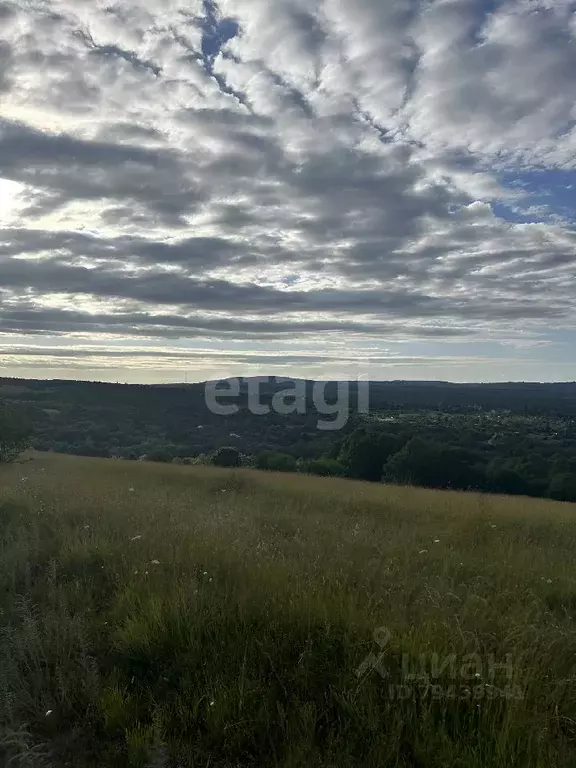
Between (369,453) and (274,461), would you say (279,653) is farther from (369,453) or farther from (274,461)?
(369,453)

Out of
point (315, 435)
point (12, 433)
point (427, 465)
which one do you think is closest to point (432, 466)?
point (427, 465)

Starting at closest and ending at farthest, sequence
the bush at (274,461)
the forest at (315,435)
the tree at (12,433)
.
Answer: the tree at (12,433), the bush at (274,461), the forest at (315,435)

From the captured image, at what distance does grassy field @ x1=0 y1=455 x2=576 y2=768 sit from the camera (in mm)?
2957

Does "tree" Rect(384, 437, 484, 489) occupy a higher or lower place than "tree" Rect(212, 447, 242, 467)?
lower

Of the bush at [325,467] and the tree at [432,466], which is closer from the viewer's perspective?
the tree at [432,466]

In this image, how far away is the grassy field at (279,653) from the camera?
2.96 m

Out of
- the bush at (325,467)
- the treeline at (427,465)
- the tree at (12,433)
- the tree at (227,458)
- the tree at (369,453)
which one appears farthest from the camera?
the tree at (369,453)

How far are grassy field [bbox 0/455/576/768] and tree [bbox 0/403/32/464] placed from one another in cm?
1697

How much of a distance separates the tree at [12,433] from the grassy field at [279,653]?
17.0 m

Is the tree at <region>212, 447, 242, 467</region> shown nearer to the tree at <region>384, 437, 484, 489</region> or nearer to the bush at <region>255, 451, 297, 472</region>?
the bush at <region>255, 451, 297, 472</region>

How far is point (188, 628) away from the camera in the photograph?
→ 3904 mm

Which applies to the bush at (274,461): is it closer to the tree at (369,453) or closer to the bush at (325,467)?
the bush at (325,467)

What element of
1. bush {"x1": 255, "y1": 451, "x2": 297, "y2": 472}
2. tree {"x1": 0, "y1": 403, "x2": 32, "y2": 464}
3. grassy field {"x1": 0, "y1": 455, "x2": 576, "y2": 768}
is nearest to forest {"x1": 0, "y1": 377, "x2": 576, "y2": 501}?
bush {"x1": 255, "y1": 451, "x2": 297, "y2": 472}

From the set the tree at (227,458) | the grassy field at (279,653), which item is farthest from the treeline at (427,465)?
the grassy field at (279,653)
